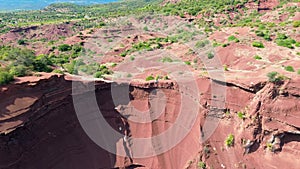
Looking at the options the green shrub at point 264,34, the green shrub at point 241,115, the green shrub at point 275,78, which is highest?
the green shrub at point 264,34

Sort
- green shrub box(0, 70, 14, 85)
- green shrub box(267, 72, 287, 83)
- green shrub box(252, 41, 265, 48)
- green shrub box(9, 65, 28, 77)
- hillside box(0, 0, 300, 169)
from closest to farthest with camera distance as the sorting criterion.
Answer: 1. green shrub box(0, 70, 14, 85)
2. hillside box(0, 0, 300, 169)
3. green shrub box(9, 65, 28, 77)
4. green shrub box(267, 72, 287, 83)
5. green shrub box(252, 41, 265, 48)

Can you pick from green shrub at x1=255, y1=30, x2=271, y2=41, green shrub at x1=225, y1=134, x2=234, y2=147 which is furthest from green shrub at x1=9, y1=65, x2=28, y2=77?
green shrub at x1=255, y1=30, x2=271, y2=41

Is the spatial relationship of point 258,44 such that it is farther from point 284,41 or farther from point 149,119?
point 149,119

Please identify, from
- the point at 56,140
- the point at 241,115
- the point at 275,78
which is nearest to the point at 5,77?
the point at 56,140

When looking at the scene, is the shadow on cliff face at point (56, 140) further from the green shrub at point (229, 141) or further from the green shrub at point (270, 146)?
the green shrub at point (270, 146)

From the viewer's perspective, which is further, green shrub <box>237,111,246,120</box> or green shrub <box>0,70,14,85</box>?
green shrub <box>237,111,246,120</box>

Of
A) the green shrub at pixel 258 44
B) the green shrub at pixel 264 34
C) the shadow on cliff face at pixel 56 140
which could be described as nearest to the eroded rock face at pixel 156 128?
the shadow on cliff face at pixel 56 140

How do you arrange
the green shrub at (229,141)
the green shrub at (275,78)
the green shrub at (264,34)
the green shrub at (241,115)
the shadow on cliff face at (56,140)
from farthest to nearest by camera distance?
the green shrub at (264,34) → the green shrub at (229,141) → the green shrub at (241,115) → the green shrub at (275,78) → the shadow on cliff face at (56,140)

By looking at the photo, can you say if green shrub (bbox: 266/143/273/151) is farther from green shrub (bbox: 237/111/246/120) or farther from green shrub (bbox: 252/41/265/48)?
green shrub (bbox: 252/41/265/48)

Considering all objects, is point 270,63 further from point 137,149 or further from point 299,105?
point 137,149
